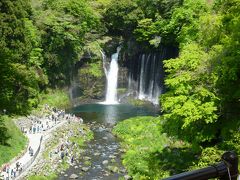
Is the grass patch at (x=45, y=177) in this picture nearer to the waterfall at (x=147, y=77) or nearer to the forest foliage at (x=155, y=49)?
the forest foliage at (x=155, y=49)

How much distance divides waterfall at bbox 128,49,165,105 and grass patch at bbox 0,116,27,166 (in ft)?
92.2

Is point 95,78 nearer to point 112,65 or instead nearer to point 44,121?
point 112,65

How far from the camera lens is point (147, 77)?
6150cm

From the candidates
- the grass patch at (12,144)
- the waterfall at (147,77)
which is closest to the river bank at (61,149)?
the grass patch at (12,144)

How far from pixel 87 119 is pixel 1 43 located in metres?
15.9

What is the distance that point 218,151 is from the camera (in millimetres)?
20828

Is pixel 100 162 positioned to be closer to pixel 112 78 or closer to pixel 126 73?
pixel 112 78

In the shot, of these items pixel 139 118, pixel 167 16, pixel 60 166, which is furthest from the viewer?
pixel 167 16

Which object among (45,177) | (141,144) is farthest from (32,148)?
(141,144)

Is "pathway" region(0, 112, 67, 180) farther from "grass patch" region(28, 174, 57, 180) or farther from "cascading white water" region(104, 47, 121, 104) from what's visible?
"cascading white water" region(104, 47, 121, 104)

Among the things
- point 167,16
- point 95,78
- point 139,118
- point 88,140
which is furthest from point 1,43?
point 167,16

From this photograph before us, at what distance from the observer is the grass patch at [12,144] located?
102 ft

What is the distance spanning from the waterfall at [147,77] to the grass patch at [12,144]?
28.1 metres

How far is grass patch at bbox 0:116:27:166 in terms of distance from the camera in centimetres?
3111
